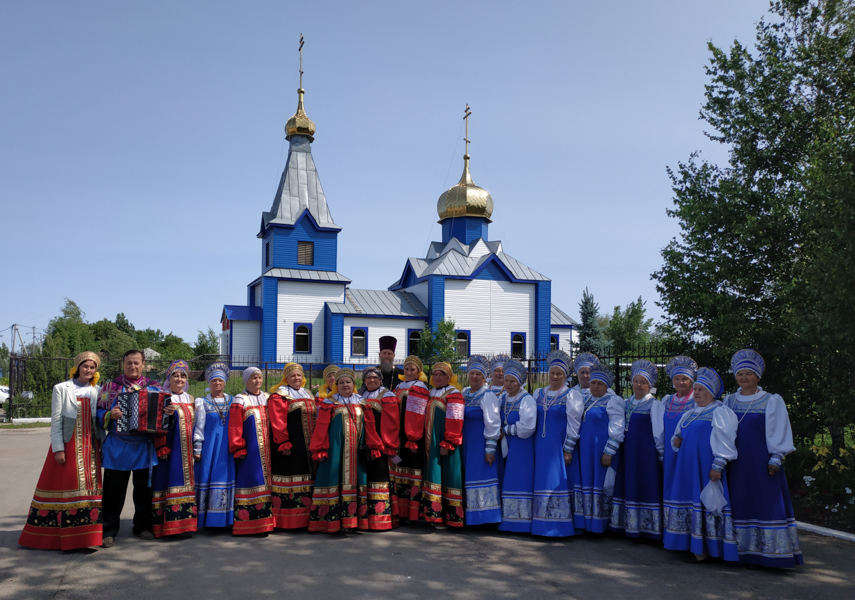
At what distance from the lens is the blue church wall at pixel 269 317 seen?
95.2ft

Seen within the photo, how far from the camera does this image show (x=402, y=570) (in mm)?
5031

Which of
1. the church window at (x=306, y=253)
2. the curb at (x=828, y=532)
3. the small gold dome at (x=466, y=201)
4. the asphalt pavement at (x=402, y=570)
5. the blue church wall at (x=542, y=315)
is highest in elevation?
the small gold dome at (x=466, y=201)

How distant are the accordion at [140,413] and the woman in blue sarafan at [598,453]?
405 centimetres

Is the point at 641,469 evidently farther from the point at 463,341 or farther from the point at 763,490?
the point at 463,341

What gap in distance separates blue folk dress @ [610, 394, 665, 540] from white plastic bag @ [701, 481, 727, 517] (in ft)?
1.90

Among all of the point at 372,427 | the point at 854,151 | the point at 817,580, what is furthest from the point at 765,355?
the point at 372,427

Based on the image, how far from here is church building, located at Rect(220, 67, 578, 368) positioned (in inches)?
1161

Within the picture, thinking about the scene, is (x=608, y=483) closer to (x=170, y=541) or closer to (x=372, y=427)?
(x=372, y=427)

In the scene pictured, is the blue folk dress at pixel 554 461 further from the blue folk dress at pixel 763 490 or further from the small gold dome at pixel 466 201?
the small gold dome at pixel 466 201

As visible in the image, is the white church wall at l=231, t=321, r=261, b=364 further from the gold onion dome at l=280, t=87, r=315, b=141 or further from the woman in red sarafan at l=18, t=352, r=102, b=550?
the woman in red sarafan at l=18, t=352, r=102, b=550

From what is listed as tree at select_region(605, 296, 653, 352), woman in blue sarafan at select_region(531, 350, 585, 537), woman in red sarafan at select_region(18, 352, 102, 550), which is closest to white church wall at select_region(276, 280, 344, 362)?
tree at select_region(605, 296, 653, 352)

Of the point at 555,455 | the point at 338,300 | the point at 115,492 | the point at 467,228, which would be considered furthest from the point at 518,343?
the point at 115,492

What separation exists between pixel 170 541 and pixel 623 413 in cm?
446

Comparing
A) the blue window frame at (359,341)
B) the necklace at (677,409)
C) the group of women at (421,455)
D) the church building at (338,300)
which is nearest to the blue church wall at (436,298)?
the church building at (338,300)
